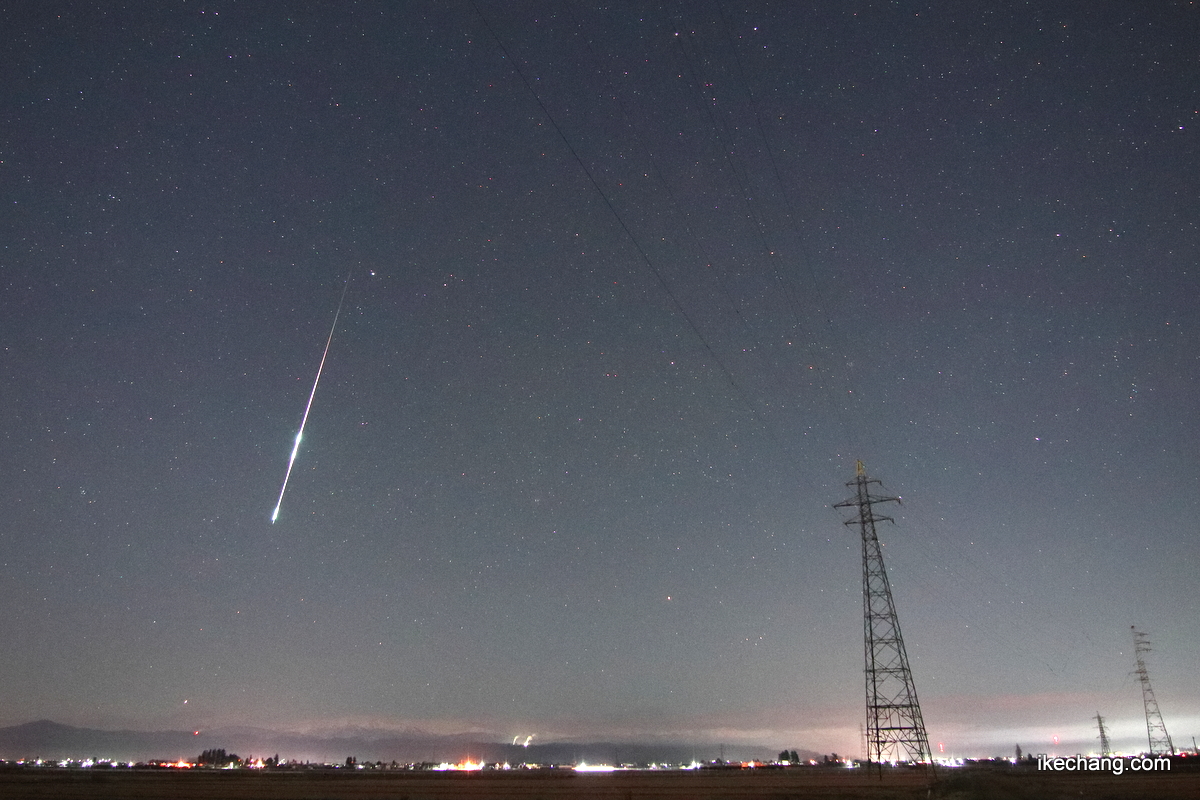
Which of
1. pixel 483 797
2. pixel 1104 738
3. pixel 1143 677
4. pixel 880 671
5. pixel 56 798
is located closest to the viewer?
pixel 56 798

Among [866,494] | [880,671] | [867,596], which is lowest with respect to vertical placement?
[880,671]

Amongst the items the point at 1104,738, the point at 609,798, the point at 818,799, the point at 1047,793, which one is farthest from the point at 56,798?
the point at 1104,738

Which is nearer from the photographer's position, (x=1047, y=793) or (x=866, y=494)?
(x=1047, y=793)

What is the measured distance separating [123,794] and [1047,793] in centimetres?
4864

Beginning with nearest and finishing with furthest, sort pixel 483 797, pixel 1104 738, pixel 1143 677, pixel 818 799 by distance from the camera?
pixel 818 799 < pixel 483 797 < pixel 1143 677 < pixel 1104 738

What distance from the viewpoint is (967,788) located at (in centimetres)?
3597

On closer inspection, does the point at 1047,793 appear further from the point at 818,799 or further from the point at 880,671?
the point at 880,671

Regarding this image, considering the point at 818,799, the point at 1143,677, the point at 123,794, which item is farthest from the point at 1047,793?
the point at 1143,677

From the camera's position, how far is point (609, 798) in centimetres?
3938

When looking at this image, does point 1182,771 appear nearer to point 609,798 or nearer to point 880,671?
point 880,671

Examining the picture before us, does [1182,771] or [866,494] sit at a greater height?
[866,494]

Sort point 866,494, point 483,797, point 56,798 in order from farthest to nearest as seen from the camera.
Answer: point 866,494 → point 483,797 → point 56,798

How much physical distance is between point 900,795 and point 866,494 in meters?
21.6

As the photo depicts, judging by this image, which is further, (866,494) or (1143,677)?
(1143,677)
